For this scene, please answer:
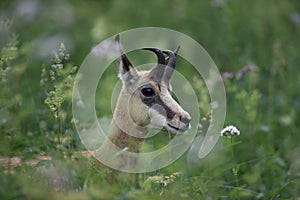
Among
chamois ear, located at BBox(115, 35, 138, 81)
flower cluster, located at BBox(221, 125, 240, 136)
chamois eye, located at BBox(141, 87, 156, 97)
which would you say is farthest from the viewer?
chamois ear, located at BBox(115, 35, 138, 81)

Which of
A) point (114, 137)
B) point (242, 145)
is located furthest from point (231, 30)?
point (114, 137)

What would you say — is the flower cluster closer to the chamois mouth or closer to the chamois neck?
the chamois mouth

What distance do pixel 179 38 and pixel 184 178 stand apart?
206 inches

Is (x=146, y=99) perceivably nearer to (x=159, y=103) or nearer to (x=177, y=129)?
(x=159, y=103)

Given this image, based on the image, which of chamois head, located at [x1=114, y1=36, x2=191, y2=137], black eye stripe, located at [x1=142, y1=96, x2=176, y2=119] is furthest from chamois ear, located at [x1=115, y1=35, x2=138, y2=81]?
black eye stripe, located at [x1=142, y1=96, x2=176, y2=119]

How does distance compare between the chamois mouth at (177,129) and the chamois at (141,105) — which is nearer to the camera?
the chamois mouth at (177,129)

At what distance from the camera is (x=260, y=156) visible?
6.38m

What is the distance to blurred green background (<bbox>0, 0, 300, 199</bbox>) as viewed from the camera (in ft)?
15.8

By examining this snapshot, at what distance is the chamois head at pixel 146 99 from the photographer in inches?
233

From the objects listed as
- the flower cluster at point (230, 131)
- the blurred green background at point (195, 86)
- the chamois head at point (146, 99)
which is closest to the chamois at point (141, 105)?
the chamois head at point (146, 99)

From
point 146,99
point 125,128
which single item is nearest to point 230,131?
point 146,99

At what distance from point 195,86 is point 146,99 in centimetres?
84

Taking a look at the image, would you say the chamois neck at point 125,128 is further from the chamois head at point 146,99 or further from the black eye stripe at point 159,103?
the black eye stripe at point 159,103

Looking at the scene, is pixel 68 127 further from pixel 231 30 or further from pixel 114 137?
pixel 231 30
